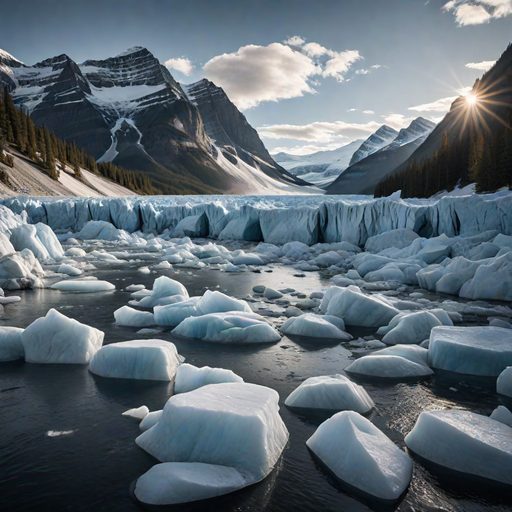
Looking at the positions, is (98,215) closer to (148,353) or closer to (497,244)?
(497,244)

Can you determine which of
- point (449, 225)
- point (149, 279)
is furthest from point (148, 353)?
point (449, 225)

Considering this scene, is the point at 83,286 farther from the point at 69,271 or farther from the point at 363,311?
the point at 363,311

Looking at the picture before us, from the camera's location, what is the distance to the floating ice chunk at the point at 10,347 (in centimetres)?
618

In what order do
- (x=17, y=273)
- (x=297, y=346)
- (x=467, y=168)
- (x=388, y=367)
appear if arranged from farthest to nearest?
(x=467, y=168), (x=17, y=273), (x=297, y=346), (x=388, y=367)

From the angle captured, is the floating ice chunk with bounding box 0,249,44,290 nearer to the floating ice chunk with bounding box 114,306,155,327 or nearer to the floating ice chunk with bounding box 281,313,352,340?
the floating ice chunk with bounding box 114,306,155,327

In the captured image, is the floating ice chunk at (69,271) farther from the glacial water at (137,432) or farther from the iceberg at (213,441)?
the iceberg at (213,441)

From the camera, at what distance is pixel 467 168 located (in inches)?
1954

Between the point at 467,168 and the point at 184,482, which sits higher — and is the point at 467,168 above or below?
above

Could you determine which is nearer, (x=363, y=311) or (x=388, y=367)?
(x=388, y=367)

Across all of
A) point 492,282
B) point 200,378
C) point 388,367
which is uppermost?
point 200,378

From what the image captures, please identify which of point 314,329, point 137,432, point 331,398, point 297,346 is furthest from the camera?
point 314,329

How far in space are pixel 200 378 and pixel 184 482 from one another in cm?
183

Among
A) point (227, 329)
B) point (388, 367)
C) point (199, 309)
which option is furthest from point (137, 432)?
point (199, 309)

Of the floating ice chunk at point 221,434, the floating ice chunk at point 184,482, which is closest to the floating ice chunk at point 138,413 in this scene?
the floating ice chunk at point 221,434
